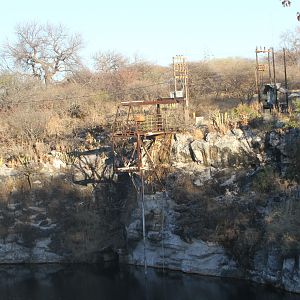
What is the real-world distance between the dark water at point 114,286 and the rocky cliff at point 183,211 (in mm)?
721

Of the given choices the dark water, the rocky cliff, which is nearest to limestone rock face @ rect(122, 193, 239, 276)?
the rocky cliff

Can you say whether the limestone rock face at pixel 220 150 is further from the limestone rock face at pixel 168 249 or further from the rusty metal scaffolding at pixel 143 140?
the limestone rock face at pixel 168 249

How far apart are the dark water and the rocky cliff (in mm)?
721

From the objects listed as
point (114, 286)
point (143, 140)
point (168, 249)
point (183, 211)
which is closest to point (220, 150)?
point (183, 211)

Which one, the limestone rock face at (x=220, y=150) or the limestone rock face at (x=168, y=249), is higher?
the limestone rock face at (x=220, y=150)

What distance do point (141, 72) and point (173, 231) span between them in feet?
66.0

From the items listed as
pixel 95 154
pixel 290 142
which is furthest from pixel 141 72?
pixel 290 142

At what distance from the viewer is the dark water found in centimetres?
2031

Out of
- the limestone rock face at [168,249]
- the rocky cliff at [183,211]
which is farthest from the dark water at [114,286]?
the rocky cliff at [183,211]

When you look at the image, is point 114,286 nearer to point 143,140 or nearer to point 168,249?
point 168,249

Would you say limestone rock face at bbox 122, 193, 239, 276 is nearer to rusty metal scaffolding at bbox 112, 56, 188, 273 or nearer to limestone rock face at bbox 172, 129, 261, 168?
rusty metal scaffolding at bbox 112, 56, 188, 273

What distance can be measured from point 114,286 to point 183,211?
4.61 m

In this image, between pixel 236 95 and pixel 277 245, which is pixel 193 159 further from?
pixel 236 95

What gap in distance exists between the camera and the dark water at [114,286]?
2031cm
